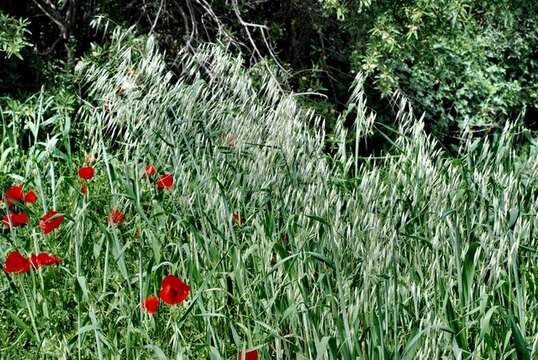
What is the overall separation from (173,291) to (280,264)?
277 millimetres

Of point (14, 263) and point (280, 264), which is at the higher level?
point (280, 264)

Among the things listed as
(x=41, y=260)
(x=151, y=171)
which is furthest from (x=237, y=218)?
(x=41, y=260)

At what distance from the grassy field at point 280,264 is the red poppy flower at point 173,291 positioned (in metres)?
0.05

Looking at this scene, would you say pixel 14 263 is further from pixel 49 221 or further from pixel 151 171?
pixel 151 171

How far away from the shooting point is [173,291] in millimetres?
2203

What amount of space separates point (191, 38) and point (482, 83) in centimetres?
224

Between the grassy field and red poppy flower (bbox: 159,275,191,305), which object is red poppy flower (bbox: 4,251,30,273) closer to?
→ the grassy field

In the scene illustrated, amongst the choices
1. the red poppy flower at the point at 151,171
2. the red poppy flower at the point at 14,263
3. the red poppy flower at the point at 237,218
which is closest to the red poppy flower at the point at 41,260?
the red poppy flower at the point at 14,263

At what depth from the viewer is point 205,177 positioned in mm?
2828

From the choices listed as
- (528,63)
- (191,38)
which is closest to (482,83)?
(528,63)

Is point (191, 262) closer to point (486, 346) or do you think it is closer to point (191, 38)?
point (486, 346)

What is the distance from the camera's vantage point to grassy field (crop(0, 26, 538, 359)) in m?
2.08

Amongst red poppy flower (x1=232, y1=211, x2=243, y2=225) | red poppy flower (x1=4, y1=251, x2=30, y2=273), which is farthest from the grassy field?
red poppy flower (x1=4, y1=251, x2=30, y2=273)

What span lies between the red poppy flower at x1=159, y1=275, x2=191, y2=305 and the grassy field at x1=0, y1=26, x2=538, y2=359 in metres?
0.05
